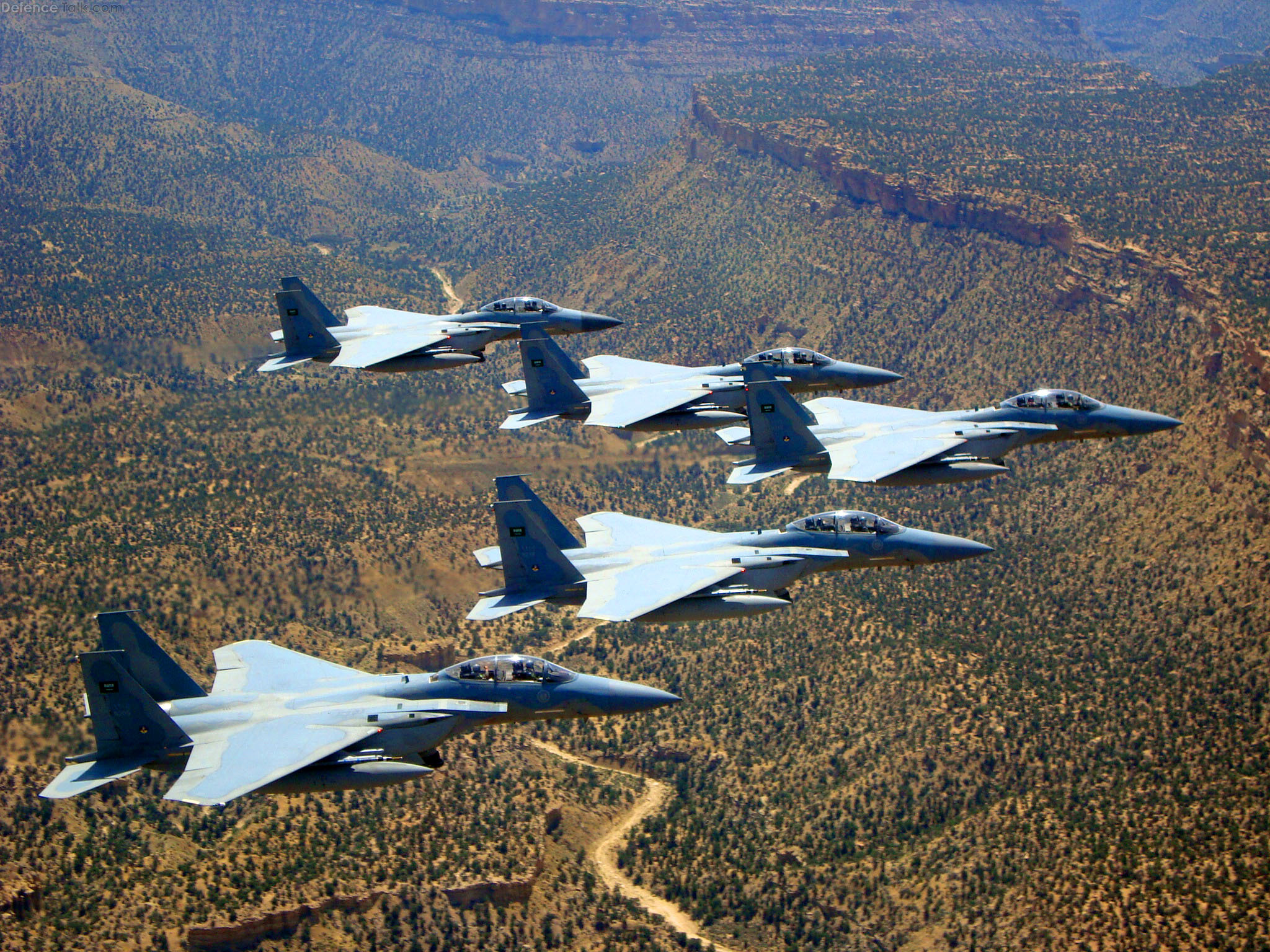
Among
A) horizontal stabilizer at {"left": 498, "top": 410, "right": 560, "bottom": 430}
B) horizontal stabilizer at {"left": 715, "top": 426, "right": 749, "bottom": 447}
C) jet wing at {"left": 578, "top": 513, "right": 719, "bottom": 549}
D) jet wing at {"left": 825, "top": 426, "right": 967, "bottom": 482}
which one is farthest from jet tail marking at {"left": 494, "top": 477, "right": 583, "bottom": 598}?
jet wing at {"left": 825, "top": 426, "right": 967, "bottom": 482}

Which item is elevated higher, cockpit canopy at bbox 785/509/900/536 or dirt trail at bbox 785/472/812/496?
cockpit canopy at bbox 785/509/900/536

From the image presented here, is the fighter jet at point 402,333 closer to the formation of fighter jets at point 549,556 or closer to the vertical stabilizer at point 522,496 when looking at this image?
the formation of fighter jets at point 549,556

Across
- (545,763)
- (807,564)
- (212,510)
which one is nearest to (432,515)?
(212,510)

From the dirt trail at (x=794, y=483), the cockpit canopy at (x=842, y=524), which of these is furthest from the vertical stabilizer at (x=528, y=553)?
the dirt trail at (x=794, y=483)

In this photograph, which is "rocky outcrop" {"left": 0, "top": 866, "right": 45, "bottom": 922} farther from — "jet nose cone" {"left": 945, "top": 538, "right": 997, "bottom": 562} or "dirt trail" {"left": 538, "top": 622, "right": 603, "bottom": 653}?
"jet nose cone" {"left": 945, "top": 538, "right": 997, "bottom": 562}

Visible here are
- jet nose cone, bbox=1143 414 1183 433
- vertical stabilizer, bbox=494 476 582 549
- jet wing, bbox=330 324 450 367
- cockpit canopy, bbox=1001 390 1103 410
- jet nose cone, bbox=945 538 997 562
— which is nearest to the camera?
vertical stabilizer, bbox=494 476 582 549

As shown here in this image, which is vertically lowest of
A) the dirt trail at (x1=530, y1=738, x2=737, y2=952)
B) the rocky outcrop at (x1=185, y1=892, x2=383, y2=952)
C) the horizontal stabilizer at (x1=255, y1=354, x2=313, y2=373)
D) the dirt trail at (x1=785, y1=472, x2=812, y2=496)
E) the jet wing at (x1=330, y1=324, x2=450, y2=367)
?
the dirt trail at (x1=530, y1=738, x2=737, y2=952)

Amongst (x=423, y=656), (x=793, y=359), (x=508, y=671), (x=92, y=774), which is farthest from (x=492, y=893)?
(x=793, y=359)

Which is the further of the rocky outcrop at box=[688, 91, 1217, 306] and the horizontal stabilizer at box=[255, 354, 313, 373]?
the rocky outcrop at box=[688, 91, 1217, 306]
